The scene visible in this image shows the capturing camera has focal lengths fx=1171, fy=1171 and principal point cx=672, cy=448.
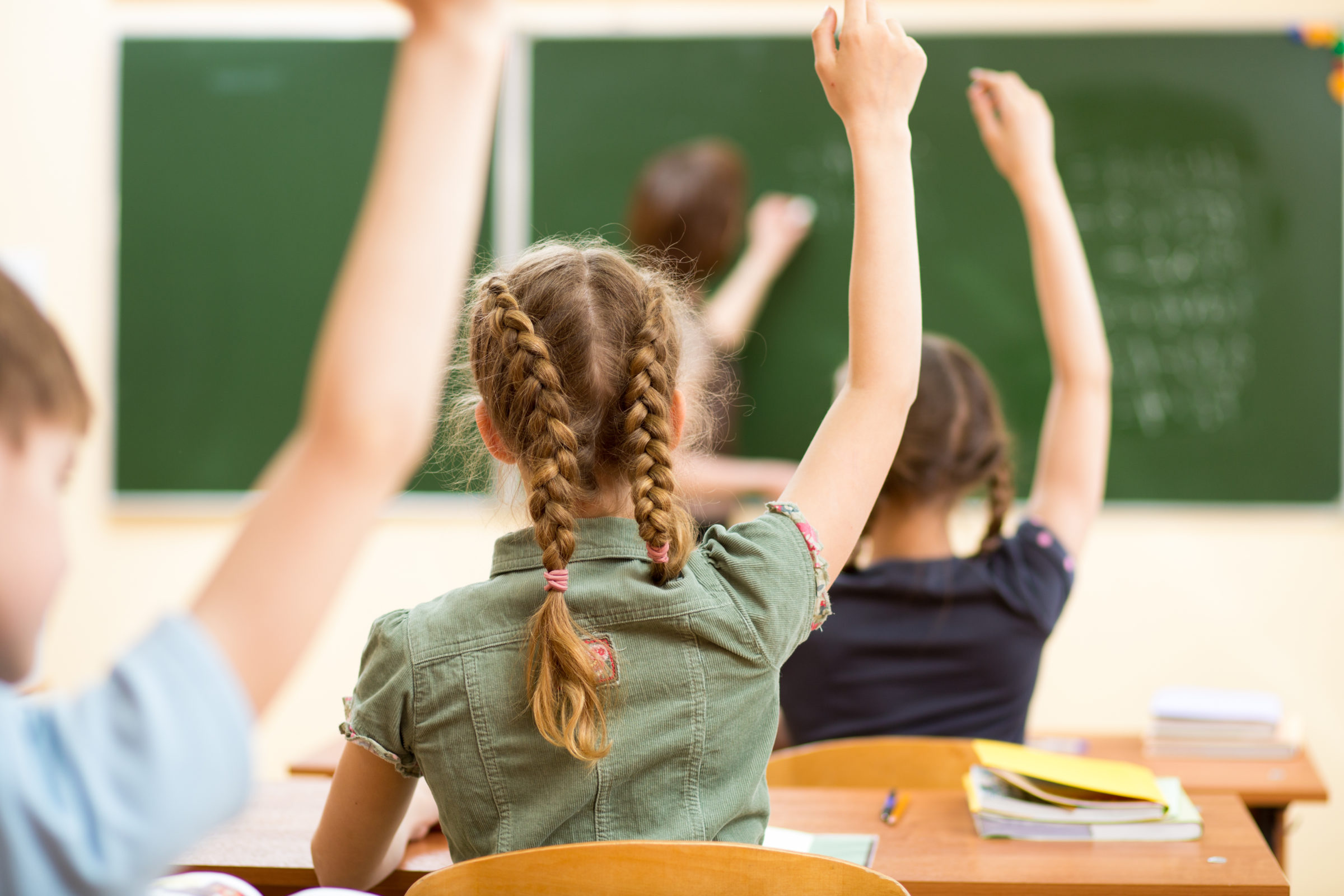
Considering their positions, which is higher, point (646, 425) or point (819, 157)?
point (819, 157)

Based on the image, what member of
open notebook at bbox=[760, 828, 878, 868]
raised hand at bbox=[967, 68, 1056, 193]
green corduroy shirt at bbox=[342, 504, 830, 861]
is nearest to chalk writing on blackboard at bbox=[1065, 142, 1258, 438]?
raised hand at bbox=[967, 68, 1056, 193]

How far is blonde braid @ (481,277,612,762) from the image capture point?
3.02 ft

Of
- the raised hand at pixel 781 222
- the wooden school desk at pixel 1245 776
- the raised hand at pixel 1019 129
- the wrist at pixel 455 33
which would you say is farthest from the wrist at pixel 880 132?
the raised hand at pixel 781 222

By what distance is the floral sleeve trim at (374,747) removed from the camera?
1.00m

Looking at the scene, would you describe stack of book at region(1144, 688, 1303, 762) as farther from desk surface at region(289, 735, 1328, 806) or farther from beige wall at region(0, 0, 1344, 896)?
beige wall at region(0, 0, 1344, 896)

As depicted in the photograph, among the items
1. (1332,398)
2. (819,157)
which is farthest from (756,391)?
(1332,398)

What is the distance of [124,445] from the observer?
346cm

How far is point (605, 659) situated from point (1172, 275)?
2.77 meters

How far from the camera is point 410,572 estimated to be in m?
3.43

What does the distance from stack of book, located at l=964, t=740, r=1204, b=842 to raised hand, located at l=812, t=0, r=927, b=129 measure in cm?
75

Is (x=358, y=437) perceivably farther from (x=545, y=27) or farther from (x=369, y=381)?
(x=545, y=27)

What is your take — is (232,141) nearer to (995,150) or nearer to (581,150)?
(581,150)

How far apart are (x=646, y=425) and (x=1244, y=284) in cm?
277

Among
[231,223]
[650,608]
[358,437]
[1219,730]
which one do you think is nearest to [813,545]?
[650,608]
